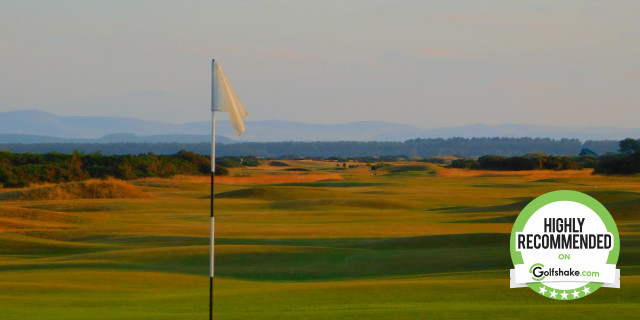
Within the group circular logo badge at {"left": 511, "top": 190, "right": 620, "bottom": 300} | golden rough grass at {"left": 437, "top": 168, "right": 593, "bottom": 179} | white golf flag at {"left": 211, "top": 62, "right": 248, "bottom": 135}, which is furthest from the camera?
golden rough grass at {"left": 437, "top": 168, "right": 593, "bottom": 179}

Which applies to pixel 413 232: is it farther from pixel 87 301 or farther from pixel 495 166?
pixel 495 166

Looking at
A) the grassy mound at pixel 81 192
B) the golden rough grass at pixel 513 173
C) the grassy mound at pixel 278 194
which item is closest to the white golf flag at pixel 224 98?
the grassy mound at pixel 81 192

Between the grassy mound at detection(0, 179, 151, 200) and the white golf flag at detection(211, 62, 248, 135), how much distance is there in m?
46.2

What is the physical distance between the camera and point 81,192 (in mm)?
60469

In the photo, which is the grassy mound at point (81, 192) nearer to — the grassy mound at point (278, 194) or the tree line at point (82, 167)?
the grassy mound at point (278, 194)

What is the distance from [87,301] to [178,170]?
3136 inches

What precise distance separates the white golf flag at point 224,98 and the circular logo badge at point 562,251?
666cm

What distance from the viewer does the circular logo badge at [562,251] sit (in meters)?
17.5

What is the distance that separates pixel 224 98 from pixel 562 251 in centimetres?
725

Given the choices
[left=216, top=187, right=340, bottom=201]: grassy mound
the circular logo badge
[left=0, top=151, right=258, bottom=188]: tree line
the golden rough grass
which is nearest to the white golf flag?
the circular logo badge

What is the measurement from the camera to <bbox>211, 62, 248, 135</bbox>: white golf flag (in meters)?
14.4

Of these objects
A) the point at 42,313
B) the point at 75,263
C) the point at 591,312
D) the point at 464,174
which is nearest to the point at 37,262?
the point at 75,263

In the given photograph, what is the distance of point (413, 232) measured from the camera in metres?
36.4

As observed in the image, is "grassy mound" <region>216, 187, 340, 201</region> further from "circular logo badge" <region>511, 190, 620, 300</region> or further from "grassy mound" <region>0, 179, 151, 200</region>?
"circular logo badge" <region>511, 190, 620, 300</region>
